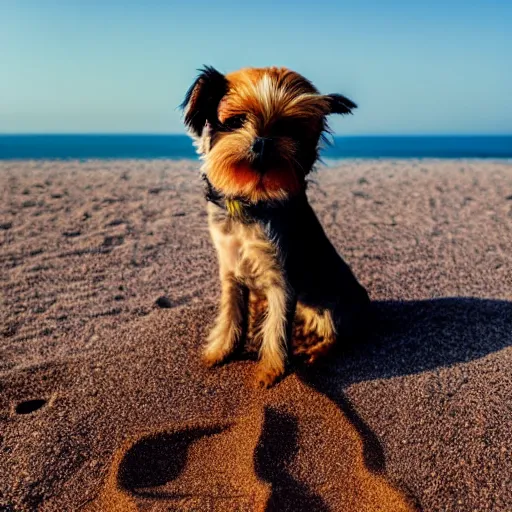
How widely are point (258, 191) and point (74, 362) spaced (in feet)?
5.85

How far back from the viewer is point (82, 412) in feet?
9.96

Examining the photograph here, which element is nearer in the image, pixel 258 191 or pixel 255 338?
pixel 258 191

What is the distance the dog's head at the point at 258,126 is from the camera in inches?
103

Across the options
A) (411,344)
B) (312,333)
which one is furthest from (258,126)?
(411,344)

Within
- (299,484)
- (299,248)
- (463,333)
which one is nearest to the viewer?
(299,484)

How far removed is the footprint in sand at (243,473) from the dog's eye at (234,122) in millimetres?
1564

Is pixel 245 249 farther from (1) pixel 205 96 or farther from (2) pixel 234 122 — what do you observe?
(1) pixel 205 96

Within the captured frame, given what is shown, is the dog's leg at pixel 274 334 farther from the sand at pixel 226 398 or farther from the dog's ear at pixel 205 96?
the dog's ear at pixel 205 96

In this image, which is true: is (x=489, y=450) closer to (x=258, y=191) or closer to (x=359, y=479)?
(x=359, y=479)

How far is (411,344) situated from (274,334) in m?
1.04

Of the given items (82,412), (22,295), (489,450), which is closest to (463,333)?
(489,450)

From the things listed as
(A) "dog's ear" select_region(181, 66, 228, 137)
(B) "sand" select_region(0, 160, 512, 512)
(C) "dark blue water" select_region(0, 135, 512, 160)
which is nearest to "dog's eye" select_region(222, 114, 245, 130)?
(A) "dog's ear" select_region(181, 66, 228, 137)

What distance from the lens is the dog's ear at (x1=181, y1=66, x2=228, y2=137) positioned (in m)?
2.75

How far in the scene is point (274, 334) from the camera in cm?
337
